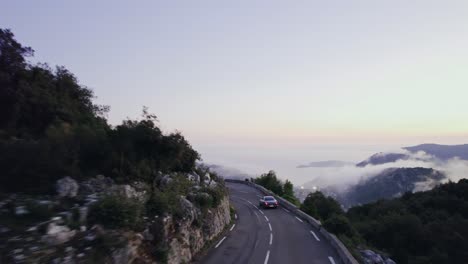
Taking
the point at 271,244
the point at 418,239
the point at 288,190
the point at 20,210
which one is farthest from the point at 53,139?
the point at 288,190

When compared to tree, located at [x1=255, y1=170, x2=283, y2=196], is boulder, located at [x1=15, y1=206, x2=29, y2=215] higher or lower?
higher

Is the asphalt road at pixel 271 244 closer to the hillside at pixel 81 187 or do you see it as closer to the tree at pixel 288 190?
the hillside at pixel 81 187

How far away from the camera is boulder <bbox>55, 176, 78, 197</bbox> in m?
12.2

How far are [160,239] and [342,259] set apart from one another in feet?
30.0

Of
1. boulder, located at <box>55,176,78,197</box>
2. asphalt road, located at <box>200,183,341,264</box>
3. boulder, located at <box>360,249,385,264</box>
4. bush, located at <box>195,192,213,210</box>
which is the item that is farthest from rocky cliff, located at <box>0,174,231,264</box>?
boulder, located at <box>360,249,385,264</box>

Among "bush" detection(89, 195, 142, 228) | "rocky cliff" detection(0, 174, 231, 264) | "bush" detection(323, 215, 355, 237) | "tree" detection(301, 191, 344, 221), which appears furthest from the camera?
"tree" detection(301, 191, 344, 221)

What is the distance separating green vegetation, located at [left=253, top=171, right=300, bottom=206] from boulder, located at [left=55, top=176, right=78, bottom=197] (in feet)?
119

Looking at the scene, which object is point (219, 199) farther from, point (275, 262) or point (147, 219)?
point (147, 219)

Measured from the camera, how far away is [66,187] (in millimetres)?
12328

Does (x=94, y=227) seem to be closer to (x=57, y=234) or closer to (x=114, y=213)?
(x=114, y=213)

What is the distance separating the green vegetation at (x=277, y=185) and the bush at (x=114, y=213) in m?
35.8

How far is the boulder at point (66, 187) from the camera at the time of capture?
479 inches

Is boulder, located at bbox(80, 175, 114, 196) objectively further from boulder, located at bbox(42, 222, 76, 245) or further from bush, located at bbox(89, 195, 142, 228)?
boulder, located at bbox(42, 222, 76, 245)

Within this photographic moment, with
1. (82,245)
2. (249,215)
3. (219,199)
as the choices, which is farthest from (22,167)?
(249,215)
